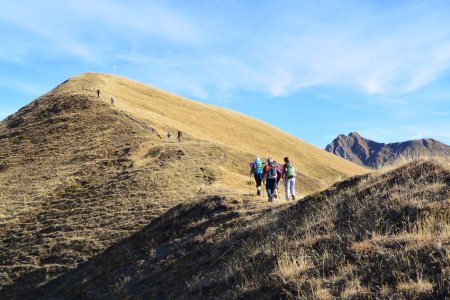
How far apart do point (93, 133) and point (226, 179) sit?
22892 mm

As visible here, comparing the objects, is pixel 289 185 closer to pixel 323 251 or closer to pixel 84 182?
pixel 323 251

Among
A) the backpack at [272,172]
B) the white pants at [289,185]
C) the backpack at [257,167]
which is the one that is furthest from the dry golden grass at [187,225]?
the white pants at [289,185]

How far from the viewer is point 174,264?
1413 centimetres

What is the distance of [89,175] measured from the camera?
128ft

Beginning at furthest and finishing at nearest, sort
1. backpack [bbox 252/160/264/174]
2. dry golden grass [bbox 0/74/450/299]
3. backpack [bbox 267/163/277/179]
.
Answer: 1. backpack [bbox 252/160/264/174]
2. backpack [bbox 267/163/277/179]
3. dry golden grass [bbox 0/74/450/299]

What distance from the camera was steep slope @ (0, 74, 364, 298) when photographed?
82.2 feet

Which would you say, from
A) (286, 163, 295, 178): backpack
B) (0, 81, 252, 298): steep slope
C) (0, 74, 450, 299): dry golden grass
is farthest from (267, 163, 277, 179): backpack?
(0, 81, 252, 298): steep slope

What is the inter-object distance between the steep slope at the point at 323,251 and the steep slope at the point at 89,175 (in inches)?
220

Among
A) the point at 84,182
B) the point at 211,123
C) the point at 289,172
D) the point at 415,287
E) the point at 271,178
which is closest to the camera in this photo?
the point at 415,287

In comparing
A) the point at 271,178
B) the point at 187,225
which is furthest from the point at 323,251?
the point at 271,178

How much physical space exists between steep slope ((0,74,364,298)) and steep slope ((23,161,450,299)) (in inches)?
220

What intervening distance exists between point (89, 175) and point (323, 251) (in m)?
33.2

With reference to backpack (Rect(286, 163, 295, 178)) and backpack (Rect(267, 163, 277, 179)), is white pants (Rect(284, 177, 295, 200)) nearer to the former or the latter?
backpack (Rect(286, 163, 295, 178))

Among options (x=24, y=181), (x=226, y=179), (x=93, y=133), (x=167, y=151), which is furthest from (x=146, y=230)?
(x=93, y=133)
